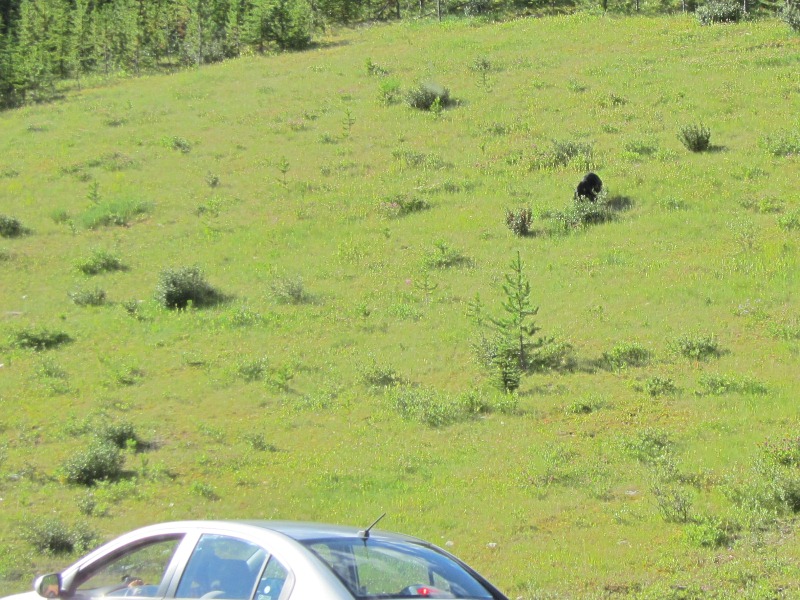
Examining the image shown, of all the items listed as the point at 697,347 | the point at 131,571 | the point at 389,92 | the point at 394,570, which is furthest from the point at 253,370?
the point at 389,92

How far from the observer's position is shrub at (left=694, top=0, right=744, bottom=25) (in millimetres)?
42750

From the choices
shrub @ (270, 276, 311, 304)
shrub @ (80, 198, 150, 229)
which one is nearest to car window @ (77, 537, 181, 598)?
shrub @ (270, 276, 311, 304)

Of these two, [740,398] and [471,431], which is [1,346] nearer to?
[471,431]

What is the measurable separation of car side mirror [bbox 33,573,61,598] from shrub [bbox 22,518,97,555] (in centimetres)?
556

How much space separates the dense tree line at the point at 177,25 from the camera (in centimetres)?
5541

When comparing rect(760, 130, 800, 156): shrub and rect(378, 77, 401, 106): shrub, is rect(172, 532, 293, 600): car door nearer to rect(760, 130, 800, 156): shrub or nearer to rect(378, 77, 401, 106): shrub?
rect(760, 130, 800, 156): shrub

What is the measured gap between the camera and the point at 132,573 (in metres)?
5.12

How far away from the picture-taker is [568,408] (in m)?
13.9

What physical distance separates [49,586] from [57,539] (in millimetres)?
5831

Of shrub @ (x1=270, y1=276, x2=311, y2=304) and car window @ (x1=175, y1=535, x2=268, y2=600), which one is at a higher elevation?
car window @ (x1=175, y1=535, x2=268, y2=600)

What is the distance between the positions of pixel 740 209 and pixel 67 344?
51.7 ft

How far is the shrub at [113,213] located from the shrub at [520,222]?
438 inches

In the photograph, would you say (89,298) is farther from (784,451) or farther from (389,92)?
(389,92)

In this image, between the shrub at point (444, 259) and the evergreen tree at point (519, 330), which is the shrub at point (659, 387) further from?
the shrub at point (444, 259)
